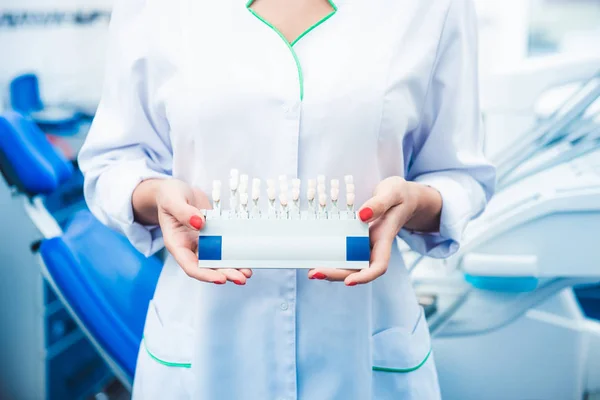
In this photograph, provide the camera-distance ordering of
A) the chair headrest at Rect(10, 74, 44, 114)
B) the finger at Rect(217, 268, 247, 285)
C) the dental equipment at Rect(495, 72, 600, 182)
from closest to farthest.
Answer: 1. the finger at Rect(217, 268, 247, 285)
2. the dental equipment at Rect(495, 72, 600, 182)
3. the chair headrest at Rect(10, 74, 44, 114)

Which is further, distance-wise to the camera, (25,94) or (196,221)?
(25,94)

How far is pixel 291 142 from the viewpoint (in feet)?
2.02

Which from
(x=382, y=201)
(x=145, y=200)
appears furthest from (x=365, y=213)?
(x=145, y=200)

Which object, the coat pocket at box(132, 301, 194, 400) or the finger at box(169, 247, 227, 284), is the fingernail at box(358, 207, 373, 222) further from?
the coat pocket at box(132, 301, 194, 400)

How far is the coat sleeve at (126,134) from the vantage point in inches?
26.4

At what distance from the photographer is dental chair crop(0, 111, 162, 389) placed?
1216 millimetres

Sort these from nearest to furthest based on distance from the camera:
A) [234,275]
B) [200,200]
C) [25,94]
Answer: [234,275]
[200,200]
[25,94]

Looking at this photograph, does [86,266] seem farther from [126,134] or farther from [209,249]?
[209,249]

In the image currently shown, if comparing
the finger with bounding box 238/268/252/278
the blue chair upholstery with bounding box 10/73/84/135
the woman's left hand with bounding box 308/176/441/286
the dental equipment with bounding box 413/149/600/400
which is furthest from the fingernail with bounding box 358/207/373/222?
the blue chair upholstery with bounding box 10/73/84/135

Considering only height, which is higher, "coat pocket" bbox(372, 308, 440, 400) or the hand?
the hand

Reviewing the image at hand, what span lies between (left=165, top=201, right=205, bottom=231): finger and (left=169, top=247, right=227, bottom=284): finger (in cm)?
3

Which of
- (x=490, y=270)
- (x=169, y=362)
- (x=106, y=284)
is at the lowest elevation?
(x=106, y=284)

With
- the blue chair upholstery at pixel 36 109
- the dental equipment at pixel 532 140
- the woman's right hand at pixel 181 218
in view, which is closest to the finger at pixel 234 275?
the woman's right hand at pixel 181 218

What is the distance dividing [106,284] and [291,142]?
78 cm
